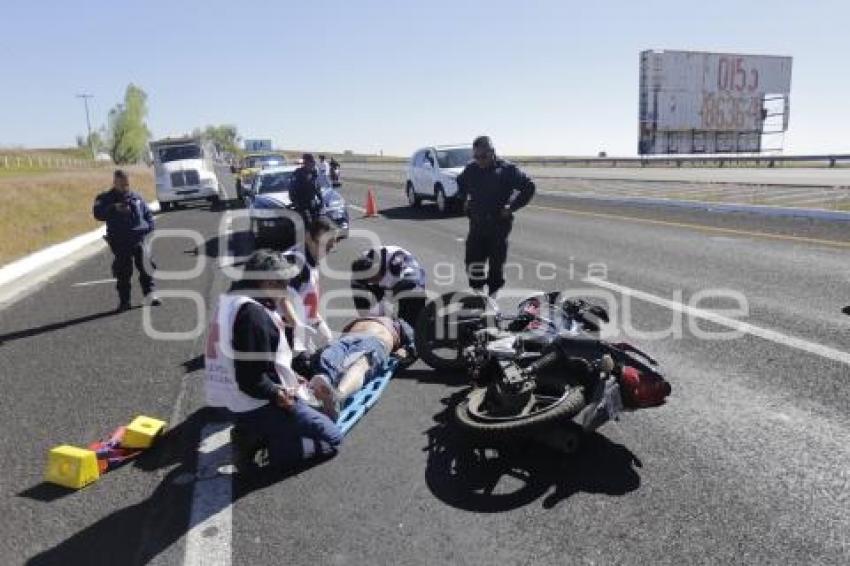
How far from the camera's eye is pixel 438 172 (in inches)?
854

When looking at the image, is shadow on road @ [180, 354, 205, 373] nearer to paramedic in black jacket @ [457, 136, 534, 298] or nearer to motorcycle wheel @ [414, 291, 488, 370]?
motorcycle wheel @ [414, 291, 488, 370]

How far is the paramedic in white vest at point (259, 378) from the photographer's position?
4.27 metres

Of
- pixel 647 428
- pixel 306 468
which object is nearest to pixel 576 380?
pixel 647 428

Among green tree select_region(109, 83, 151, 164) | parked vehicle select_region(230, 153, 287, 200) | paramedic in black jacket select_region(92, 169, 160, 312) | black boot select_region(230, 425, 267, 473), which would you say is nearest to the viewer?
black boot select_region(230, 425, 267, 473)

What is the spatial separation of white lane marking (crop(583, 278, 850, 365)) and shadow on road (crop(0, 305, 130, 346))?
22.8 ft

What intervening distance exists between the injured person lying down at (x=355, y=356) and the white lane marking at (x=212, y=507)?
789 mm

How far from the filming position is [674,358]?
20.8 ft

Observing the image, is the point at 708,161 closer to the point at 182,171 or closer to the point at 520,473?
the point at 182,171

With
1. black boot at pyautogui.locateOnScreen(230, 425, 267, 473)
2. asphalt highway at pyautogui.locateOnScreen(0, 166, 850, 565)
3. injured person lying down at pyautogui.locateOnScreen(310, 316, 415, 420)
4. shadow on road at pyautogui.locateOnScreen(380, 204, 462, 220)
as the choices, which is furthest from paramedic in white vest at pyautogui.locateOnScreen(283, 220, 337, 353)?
shadow on road at pyautogui.locateOnScreen(380, 204, 462, 220)

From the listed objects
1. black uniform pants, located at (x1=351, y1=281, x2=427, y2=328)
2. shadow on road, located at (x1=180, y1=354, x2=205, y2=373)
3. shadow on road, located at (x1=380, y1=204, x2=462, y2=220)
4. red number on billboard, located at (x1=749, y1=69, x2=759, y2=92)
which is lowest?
shadow on road, located at (x1=180, y1=354, x2=205, y2=373)

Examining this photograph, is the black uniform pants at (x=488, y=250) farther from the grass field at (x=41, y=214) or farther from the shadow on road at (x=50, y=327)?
the grass field at (x=41, y=214)

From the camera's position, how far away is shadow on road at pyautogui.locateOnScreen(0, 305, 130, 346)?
850 cm

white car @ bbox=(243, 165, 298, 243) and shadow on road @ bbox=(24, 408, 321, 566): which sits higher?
white car @ bbox=(243, 165, 298, 243)

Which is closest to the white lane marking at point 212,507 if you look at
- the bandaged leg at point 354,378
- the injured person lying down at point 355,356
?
the injured person lying down at point 355,356
